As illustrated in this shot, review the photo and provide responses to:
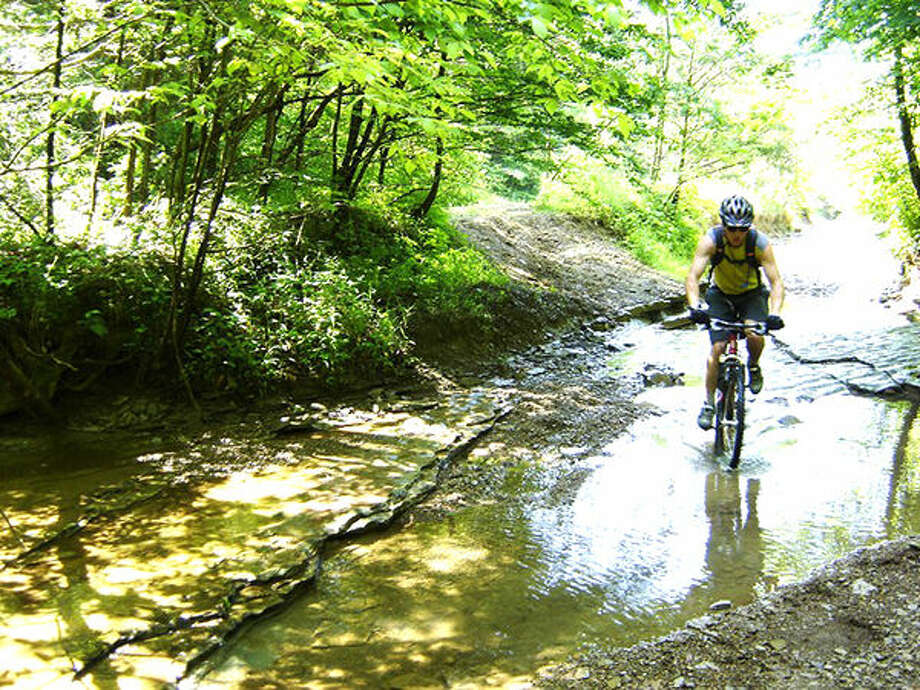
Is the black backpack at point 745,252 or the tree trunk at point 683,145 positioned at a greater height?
the tree trunk at point 683,145

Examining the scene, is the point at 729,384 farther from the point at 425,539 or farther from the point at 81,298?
the point at 81,298

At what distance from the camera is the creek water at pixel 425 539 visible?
3.03 meters

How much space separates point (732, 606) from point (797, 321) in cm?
1002

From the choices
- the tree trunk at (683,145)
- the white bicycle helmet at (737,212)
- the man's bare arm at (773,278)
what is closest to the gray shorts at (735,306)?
the man's bare arm at (773,278)

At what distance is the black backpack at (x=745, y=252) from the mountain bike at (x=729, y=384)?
562mm

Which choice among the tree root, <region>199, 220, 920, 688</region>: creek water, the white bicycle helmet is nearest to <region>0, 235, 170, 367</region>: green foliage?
the tree root

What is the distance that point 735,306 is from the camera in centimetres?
612

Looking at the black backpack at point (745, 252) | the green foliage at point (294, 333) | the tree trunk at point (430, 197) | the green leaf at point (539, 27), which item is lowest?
the green foliage at point (294, 333)

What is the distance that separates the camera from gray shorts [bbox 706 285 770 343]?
5.94 meters

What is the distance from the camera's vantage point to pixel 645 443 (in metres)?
6.04

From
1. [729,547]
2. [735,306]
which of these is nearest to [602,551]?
[729,547]

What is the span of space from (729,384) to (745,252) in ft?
3.99

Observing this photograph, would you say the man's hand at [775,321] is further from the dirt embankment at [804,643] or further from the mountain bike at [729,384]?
the dirt embankment at [804,643]

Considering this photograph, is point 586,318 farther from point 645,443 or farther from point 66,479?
point 66,479
